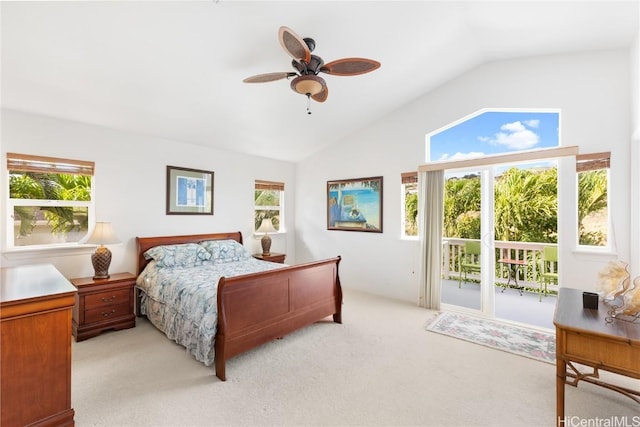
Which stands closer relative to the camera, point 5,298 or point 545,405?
point 5,298

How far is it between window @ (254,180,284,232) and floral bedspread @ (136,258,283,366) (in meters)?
1.73

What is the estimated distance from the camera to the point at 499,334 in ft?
11.2

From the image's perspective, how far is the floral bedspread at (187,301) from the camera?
2.60m

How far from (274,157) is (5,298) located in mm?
4576

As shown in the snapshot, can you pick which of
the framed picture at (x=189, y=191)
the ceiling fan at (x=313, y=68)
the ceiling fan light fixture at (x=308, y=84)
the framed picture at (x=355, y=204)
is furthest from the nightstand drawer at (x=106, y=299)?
the framed picture at (x=355, y=204)

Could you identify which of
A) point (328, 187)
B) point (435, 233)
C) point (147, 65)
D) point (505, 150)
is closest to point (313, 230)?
Answer: point (328, 187)

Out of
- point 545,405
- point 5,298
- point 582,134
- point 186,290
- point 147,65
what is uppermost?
point 147,65

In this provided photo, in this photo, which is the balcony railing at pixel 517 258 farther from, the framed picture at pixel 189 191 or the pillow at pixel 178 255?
the framed picture at pixel 189 191

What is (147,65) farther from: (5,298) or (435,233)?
(435,233)

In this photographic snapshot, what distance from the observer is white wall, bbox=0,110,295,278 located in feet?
10.8

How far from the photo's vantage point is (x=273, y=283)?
299 cm

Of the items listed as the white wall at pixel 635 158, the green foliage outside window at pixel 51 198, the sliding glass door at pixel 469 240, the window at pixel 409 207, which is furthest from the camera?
the window at pixel 409 207

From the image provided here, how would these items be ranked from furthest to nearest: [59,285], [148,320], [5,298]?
1. [148,320]
2. [59,285]
3. [5,298]

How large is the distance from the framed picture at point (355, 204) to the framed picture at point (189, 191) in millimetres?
2215
